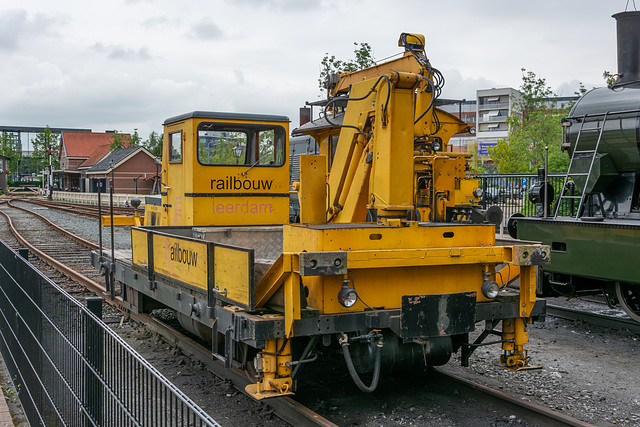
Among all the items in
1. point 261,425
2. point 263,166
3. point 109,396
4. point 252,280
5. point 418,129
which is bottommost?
point 261,425

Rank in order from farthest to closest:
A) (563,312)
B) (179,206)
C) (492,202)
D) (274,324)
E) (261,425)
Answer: (492,202), (563,312), (179,206), (261,425), (274,324)

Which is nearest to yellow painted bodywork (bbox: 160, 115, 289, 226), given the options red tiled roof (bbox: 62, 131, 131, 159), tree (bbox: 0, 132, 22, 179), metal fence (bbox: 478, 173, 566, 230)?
metal fence (bbox: 478, 173, 566, 230)

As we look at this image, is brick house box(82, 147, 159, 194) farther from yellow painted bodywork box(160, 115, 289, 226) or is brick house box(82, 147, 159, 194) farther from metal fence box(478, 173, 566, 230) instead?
yellow painted bodywork box(160, 115, 289, 226)

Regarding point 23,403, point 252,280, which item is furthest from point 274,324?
point 23,403

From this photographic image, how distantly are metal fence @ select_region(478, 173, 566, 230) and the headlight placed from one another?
A: 33.0ft

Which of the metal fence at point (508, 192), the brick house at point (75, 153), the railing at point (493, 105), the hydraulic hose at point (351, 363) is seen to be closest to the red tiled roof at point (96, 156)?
the brick house at point (75, 153)

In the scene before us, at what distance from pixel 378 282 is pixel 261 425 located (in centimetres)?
147

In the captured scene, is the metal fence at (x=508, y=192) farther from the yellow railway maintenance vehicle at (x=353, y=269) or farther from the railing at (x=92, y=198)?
the railing at (x=92, y=198)

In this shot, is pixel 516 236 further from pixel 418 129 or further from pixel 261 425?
pixel 261 425

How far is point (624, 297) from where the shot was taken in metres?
8.88

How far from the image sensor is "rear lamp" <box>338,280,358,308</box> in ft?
16.2

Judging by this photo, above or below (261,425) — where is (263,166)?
above

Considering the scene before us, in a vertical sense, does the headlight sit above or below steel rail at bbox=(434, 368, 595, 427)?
above

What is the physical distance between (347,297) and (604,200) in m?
6.12
